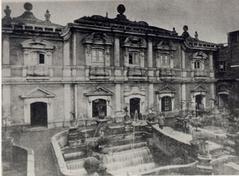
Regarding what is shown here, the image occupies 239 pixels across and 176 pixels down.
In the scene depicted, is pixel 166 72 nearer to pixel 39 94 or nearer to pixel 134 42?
pixel 134 42

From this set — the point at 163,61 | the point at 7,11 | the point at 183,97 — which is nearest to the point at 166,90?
the point at 183,97

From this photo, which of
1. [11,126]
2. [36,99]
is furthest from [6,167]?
[36,99]

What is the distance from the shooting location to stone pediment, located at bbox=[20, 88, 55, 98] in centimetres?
488

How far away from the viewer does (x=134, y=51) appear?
5.59m

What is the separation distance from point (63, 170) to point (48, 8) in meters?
2.65

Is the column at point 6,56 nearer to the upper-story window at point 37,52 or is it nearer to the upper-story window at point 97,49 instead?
the upper-story window at point 37,52

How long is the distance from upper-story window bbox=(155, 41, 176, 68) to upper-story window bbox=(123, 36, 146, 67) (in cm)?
38

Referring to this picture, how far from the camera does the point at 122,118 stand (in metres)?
5.26

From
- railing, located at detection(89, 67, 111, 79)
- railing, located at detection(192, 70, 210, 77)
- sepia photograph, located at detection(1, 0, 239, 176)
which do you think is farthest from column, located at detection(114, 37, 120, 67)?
railing, located at detection(192, 70, 210, 77)


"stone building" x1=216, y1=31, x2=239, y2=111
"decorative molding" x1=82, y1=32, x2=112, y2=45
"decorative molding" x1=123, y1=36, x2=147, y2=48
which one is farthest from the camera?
"decorative molding" x1=123, y1=36, x2=147, y2=48

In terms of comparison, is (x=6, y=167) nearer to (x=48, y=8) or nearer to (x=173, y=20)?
(x=48, y=8)

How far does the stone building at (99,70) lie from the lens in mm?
4797

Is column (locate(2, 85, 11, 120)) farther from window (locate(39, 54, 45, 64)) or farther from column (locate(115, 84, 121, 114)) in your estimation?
column (locate(115, 84, 121, 114))

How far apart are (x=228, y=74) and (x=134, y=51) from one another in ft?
7.41
